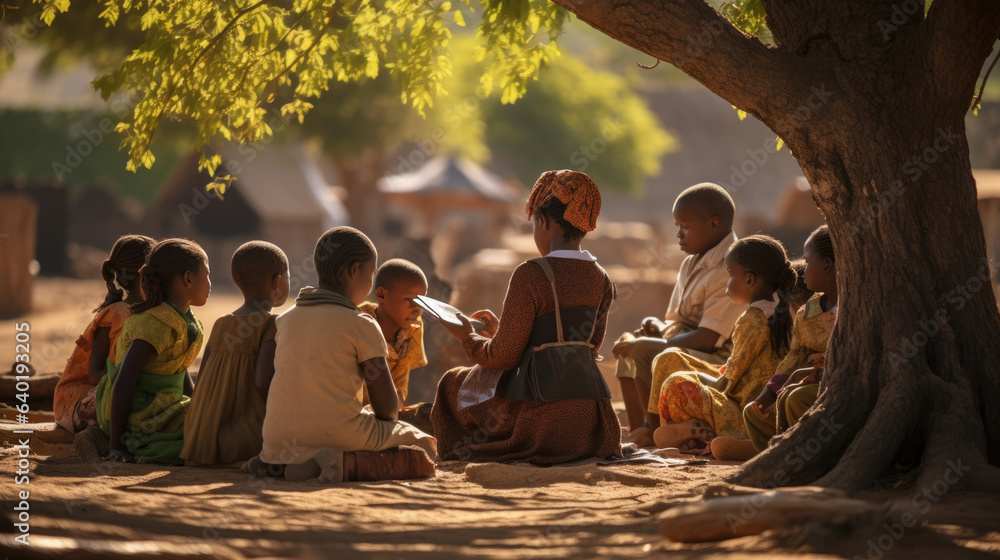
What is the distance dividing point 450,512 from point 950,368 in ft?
7.27

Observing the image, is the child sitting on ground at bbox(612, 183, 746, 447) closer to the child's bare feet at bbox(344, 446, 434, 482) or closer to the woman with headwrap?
the woman with headwrap

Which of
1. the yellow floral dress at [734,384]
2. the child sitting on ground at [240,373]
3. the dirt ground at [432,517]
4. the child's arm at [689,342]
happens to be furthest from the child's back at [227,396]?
the yellow floral dress at [734,384]

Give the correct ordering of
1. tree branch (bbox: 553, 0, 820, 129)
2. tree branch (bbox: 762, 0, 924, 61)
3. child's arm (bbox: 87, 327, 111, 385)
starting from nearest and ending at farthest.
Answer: tree branch (bbox: 553, 0, 820, 129)
tree branch (bbox: 762, 0, 924, 61)
child's arm (bbox: 87, 327, 111, 385)

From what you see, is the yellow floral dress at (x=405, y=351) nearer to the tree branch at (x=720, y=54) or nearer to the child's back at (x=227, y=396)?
the child's back at (x=227, y=396)

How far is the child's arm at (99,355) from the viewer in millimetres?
5023

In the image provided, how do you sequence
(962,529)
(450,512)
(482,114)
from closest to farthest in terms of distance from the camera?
(962,529), (450,512), (482,114)

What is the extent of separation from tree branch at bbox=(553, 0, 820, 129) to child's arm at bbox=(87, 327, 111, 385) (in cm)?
325

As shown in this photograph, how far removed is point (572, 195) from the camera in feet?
15.2

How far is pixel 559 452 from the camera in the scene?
4723 millimetres

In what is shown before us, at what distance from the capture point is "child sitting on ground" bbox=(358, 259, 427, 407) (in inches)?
208

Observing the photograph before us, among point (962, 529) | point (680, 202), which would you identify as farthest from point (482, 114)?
point (962, 529)

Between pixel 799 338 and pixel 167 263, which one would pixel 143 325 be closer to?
pixel 167 263

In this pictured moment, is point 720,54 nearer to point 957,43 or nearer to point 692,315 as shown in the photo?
point 957,43

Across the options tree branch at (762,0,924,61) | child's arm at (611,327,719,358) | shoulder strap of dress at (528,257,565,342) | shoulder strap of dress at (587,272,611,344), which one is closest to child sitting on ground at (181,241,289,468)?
shoulder strap of dress at (528,257,565,342)
